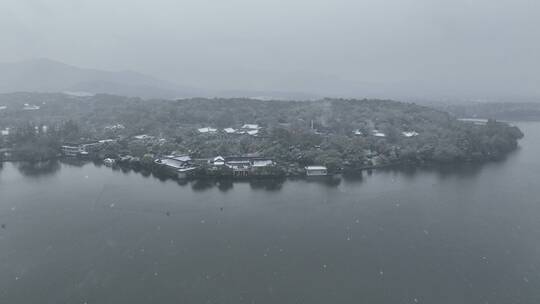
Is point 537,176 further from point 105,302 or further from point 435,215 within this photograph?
point 105,302

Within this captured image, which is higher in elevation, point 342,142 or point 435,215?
Result: point 342,142

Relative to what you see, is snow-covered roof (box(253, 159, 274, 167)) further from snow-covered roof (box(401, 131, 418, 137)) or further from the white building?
snow-covered roof (box(401, 131, 418, 137))

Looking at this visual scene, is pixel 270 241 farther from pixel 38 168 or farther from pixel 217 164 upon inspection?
pixel 38 168

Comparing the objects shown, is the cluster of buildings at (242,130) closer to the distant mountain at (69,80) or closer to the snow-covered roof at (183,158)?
the snow-covered roof at (183,158)

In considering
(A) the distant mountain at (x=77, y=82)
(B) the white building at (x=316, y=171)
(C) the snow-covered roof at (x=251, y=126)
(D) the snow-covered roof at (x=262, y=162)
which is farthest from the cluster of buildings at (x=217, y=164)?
(A) the distant mountain at (x=77, y=82)

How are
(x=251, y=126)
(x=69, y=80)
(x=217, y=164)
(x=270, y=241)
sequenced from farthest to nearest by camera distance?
(x=69, y=80) < (x=251, y=126) < (x=217, y=164) < (x=270, y=241)

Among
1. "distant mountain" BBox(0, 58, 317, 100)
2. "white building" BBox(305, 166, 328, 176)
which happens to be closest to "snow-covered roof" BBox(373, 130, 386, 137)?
"white building" BBox(305, 166, 328, 176)

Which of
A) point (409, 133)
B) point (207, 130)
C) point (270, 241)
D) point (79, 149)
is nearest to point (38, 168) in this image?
point (79, 149)

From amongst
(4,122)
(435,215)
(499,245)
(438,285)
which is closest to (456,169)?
(435,215)
